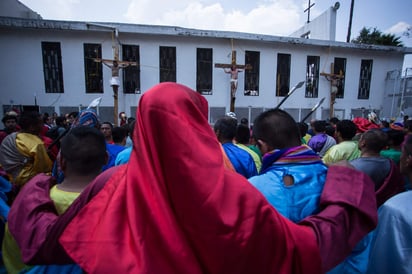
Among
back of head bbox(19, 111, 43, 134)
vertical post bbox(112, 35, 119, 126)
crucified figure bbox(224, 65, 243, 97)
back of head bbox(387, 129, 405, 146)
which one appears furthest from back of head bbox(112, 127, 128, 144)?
crucified figure bbox(224, 65, 243, 97)

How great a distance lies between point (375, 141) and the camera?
227 cm

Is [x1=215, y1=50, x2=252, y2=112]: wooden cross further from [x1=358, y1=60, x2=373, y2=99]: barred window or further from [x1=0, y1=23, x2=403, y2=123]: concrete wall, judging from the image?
[x1=358, y1=60, x2=373, y2=99]: barred window

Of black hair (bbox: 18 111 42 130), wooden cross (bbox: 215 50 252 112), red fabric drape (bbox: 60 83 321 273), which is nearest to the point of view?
red fabric drape (bbox: 60 83 321 273)

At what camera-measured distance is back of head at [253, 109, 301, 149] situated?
1.34 m

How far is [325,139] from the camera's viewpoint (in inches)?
162

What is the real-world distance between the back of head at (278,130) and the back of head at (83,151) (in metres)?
1.05

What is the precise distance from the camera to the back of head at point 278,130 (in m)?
1.34

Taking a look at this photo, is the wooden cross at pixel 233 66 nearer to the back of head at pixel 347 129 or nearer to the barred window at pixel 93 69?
the barred window at pixel 93 69

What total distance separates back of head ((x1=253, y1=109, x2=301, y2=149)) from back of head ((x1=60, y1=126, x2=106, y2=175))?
105 centimetres

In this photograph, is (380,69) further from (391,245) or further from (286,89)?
(391,245)

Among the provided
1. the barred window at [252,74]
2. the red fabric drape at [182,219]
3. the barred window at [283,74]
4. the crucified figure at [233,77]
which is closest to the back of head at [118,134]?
the red fabric drape at [182,219]

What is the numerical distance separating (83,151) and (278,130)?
3.97 feet

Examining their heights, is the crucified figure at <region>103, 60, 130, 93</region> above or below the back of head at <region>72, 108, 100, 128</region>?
above

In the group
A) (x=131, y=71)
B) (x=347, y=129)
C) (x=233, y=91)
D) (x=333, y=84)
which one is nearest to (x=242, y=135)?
(x=347, y=129)
